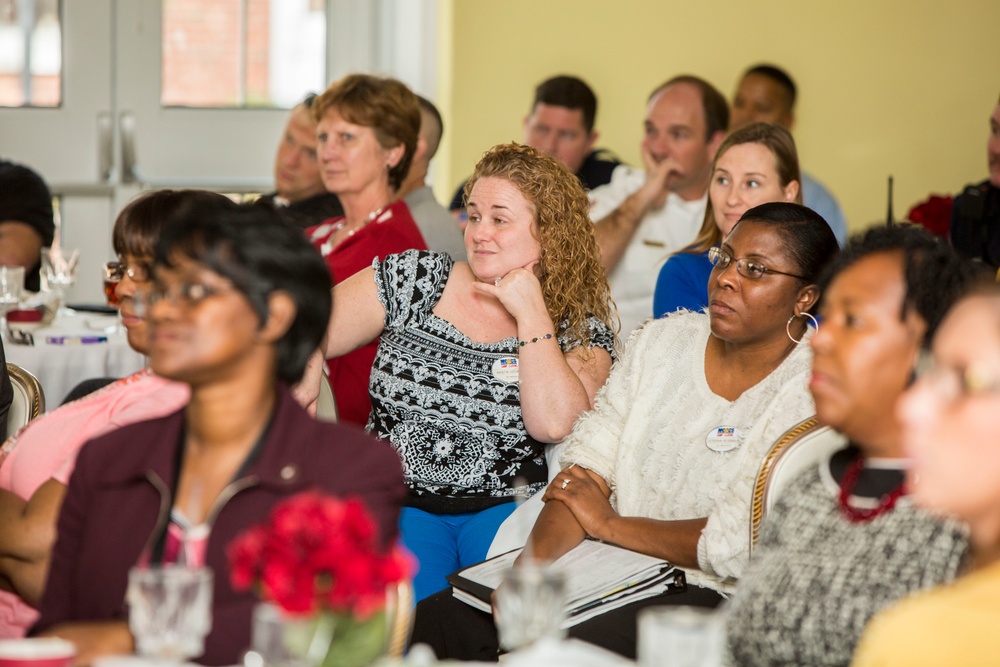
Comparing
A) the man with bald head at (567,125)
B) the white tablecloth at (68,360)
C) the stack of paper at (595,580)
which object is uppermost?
the man with bald head at (567,125)

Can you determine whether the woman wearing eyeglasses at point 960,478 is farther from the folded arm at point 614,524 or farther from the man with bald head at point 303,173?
the man with bald head at point 303,173

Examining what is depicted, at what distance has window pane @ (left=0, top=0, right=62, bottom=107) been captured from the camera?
602 centimetres

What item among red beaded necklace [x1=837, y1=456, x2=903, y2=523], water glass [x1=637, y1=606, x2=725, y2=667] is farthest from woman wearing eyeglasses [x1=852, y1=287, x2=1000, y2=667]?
red beaded necklace [x1=837, y1=456, x2=903, y2=523]

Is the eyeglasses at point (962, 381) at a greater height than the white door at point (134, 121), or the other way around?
the white door at point (134, 121)

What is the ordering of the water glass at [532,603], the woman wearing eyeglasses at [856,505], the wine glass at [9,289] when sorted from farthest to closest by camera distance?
the wine glass at [9,289], the woman wearing eyeglasses at [856,505], the water glass at [532,603]

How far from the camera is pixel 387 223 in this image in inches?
147

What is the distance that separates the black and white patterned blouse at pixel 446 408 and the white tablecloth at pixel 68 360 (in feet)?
4.18

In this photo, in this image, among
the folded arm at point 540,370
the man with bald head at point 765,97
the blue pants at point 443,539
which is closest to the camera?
the blue pants at point 443,539

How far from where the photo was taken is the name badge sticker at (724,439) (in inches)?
102

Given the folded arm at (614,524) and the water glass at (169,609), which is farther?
the folded arm at (614,524)

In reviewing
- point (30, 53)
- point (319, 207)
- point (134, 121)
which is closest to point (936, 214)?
point (319, 207)

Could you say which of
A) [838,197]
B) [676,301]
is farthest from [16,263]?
[838,197]

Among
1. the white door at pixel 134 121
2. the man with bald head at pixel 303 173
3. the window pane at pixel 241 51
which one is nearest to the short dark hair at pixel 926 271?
the man with bald head at pixel 303 173

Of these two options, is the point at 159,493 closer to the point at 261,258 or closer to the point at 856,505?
the point at 261,258
